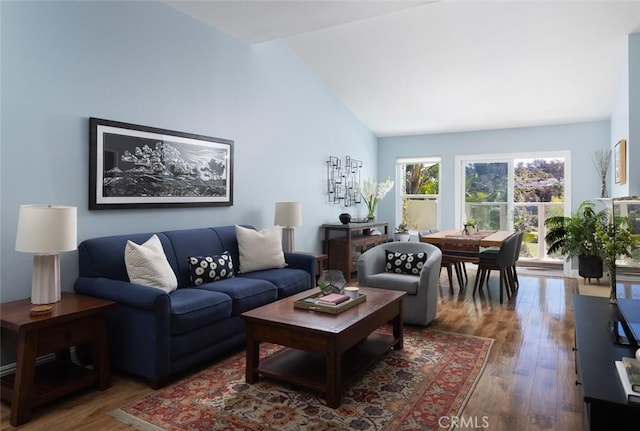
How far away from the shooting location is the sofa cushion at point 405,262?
4391mm

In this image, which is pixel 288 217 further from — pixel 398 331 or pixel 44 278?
pixel 44 278

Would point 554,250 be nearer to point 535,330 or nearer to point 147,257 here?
point 535,330

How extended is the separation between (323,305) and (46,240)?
1771 mm

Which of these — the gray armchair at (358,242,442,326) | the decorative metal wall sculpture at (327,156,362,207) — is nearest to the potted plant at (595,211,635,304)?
the gray armchair at (358,242,442,326)

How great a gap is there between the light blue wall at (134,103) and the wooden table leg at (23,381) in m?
0.70

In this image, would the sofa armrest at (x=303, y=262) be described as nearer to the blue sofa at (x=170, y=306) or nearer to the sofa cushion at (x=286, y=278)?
the sofa cushion at (x=286, y=278)

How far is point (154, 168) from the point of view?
3.85 metres

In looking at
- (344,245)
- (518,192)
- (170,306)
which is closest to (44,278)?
(170,306)

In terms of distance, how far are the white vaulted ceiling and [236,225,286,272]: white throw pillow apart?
208 centimetres

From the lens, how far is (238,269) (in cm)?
427

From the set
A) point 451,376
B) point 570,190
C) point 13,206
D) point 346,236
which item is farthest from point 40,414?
point 570,190

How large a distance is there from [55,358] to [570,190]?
23.0 feet

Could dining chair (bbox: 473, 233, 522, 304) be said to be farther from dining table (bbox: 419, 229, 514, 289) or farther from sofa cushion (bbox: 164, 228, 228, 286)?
sofa cushion (bbox: 164, 228, 228, 286)

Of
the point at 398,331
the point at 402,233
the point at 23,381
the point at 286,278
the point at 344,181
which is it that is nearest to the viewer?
the point at 23,381
